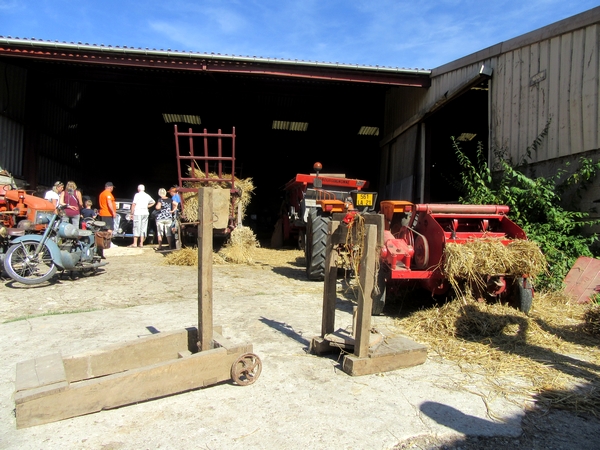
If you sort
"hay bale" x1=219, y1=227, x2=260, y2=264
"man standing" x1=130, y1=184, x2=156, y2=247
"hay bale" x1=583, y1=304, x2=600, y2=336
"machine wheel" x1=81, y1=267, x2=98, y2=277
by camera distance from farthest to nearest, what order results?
"man standing" x1=130, y1=184, x2=156, y2=247 → "hay bale" x1=219, y1=227, x2=260, y2=264 → "machine wheel" x1=81, y1=267, x2=98, y2=277 → "hay bale" x1=583, y1=304, x2=600, y2=336

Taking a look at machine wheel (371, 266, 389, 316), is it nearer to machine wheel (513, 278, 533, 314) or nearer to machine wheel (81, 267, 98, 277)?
machine wheel (513, 278, 533, 314)

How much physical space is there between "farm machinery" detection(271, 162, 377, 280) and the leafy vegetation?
234 cm

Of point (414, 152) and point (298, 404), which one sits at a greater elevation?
point (414, 152)

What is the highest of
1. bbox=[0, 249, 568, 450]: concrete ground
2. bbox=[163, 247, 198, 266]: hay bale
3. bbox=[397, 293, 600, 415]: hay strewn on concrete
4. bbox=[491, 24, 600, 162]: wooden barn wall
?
bbox=[491, 24, 600, 162]: wooden barn wall

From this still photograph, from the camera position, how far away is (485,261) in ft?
13.7

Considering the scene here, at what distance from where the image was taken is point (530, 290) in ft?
15.0

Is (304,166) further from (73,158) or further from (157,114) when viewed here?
(73,158)

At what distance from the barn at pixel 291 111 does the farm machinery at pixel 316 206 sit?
2.95 metres

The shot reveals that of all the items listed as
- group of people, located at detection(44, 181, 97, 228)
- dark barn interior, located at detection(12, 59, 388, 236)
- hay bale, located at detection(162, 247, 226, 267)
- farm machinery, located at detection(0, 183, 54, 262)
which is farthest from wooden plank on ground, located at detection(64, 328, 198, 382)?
dark barn interior, located at detection(12, 59, 388, 236)

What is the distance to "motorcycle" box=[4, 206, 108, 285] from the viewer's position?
5.91 meters

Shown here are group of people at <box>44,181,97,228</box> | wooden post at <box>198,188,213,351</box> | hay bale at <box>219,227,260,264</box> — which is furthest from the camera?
hay bale at <box>219,227,260,264</box>

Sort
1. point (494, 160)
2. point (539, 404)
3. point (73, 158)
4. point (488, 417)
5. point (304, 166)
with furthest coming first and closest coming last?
point (304, 166) < point (73, 158) < point (494, 160) < point (539, 404) < point (488, 417)

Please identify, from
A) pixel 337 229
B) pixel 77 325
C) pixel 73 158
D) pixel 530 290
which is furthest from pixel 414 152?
pixel 73 158

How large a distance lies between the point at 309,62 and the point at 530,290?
7967 millimetres
